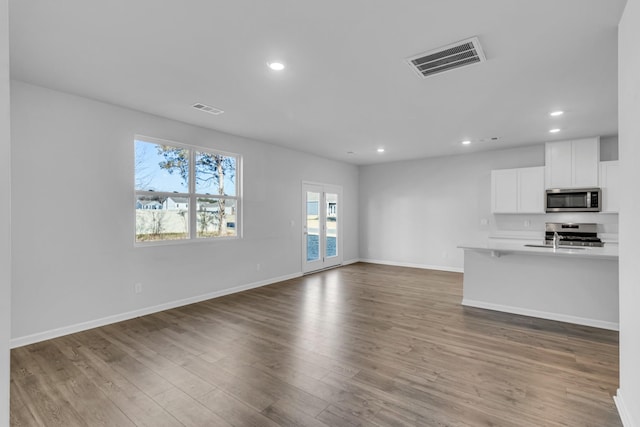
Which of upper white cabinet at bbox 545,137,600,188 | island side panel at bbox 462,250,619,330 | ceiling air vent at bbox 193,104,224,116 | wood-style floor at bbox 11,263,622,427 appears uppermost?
ceiling air vent at bbox 193,104,224,116

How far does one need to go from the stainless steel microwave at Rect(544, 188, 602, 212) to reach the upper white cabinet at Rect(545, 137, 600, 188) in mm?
122

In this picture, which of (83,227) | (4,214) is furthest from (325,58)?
(83,227)

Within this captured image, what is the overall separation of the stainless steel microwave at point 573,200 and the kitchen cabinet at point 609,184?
0.30 ft

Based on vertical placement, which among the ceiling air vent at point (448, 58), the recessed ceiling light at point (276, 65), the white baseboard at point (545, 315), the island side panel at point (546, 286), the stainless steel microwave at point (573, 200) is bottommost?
the white baseboard at point (545, 315)

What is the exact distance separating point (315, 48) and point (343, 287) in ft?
13.8

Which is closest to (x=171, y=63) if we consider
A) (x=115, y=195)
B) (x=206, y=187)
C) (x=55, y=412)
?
(x=115, y=195)

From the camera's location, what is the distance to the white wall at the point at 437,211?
6.40 m

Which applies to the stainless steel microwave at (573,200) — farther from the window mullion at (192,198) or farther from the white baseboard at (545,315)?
the window mullion at (192,198)

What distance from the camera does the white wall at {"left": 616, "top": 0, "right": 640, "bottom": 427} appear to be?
1793mm

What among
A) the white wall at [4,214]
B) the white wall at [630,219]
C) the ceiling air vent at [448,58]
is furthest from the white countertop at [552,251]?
the white wall at [4,214]

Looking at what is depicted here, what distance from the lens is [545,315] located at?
4.11m

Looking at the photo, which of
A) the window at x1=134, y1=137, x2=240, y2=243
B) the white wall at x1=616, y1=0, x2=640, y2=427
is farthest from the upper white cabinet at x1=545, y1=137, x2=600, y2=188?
the window at x1=134, y1=137, x2=240, y2=243

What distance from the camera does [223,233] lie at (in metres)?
5.29

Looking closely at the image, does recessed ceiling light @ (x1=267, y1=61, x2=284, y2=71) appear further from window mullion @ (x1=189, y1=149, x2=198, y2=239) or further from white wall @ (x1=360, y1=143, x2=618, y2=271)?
white wall @ (x1=360, y1=143, x2=618, y2=271)
